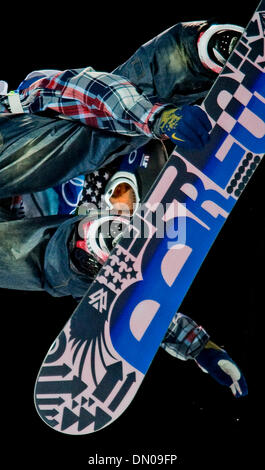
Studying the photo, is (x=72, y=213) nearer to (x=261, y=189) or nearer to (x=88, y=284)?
(x=88, y=284)

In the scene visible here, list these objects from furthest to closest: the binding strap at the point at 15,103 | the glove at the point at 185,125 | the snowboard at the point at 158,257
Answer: the binding strap at the point at 15,103 < the snowboard at the point at 158,257 < the glove at the point at 185,125

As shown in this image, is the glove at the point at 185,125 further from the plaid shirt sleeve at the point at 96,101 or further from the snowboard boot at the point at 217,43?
the snowboard boot at the point at 217,43

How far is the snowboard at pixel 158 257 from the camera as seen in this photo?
1.51 metres

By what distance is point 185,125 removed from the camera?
1387 millimetres

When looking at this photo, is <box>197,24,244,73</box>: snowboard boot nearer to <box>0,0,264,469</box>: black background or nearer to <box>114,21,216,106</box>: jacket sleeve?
<box>114,21,216,106</box>: jacket sleeve

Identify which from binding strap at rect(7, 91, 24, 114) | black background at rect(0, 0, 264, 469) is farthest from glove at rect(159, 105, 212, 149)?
black background at rect(0, 0, 264, 469)

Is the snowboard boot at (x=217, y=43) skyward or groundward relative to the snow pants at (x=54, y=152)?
skyward

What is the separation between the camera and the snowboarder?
1.52 m

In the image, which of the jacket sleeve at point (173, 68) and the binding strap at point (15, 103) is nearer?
the jacket sleeve at point (173, 68)

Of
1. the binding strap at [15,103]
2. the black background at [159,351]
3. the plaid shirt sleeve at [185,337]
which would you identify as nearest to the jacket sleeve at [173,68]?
the binding strap at [15,103]

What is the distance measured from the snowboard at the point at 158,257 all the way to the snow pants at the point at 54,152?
0.36ft

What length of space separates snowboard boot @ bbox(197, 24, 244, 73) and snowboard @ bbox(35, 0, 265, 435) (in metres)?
0.03

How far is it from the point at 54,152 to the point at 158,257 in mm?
358
